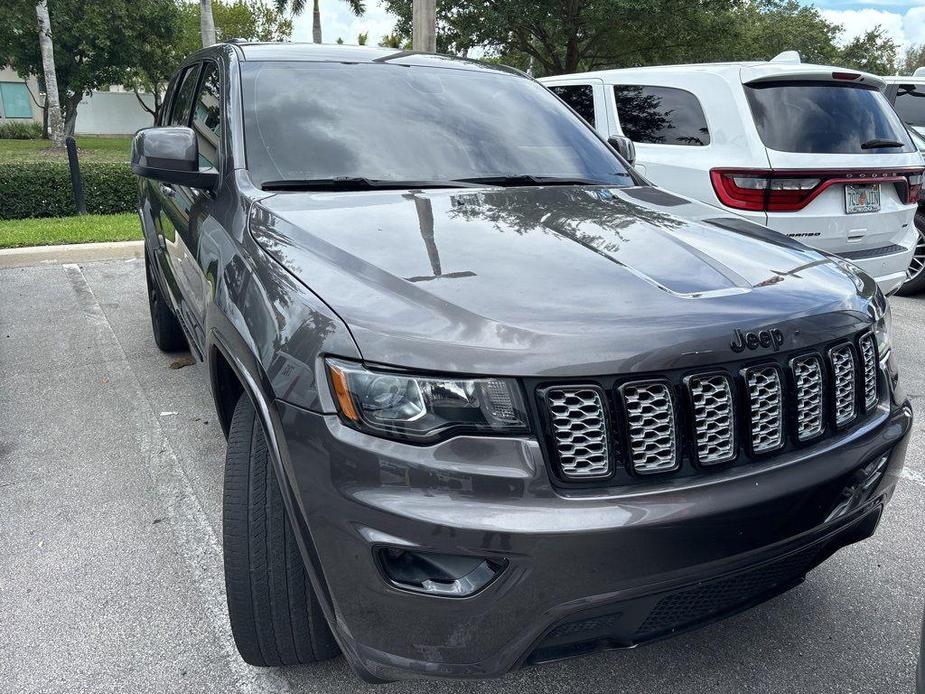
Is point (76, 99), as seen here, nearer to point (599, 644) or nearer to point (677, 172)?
point (677, 172)

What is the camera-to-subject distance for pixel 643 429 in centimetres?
161

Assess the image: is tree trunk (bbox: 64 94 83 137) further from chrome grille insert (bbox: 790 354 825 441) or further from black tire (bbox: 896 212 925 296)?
chrome grille insert (bbox: 790 354 825 441)

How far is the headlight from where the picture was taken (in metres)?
1.56

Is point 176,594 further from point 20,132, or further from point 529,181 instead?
point 20,132

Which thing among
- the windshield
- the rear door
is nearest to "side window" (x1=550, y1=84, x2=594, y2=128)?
the rear door

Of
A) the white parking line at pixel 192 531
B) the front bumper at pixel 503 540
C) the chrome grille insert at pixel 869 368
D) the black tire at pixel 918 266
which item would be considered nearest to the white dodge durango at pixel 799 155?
the black tire at pixel 918 266

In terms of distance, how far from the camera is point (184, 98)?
4094mm

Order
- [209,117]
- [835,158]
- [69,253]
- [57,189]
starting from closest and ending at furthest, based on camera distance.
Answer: [209,117] < [835,158] < [69,253] < [57,189]

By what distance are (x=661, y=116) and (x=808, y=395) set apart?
12.9ft

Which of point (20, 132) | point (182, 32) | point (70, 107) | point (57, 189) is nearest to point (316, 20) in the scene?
point (182, 32)

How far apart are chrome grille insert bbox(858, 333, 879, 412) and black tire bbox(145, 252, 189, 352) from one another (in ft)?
12.7

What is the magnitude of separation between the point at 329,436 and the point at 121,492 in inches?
81.1

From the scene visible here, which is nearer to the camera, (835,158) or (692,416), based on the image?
(692,416)

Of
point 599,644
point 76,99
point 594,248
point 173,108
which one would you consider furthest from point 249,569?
point 76,99
